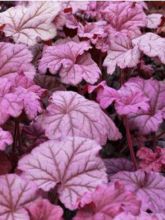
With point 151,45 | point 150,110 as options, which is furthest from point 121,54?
point 150,110

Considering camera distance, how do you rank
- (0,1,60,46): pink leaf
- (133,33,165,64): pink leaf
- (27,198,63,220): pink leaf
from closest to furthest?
(27,198,63,220): pink leaf, (133,33,165,64): pink leaf, (0,1,60,46): pink leaf

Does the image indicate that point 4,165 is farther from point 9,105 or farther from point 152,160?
point 152,160

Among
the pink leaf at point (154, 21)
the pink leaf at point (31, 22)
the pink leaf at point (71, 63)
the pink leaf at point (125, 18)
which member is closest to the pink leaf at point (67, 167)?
the pink leaf at point (71, 63)

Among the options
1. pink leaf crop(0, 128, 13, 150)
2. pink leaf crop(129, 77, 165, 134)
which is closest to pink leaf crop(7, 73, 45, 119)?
pink leaf crop(0, 128, 13, 150)

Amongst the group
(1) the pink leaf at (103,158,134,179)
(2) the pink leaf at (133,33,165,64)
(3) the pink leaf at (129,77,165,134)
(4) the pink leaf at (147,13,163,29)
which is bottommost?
(1) the pink leaf at (103,158,134,179)

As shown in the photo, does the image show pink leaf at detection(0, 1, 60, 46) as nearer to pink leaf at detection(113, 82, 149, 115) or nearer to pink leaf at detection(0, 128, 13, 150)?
pink leaf at detection(113, 82, 149, 115)

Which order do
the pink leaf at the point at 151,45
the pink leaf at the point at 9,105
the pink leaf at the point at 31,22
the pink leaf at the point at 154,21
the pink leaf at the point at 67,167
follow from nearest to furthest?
the pink leaf at the point at 67,167, the pink leaf at the point at 9,105, the pink leaf at the point at 151,45, the pink leaf at the point at 31,22, the pink leaf at the point at 154,21

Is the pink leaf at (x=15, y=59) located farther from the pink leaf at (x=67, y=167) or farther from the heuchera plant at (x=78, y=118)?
the pink leaf at (x=67, y=167)
